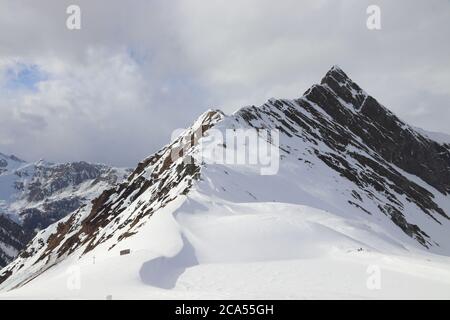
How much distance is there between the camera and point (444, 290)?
21.9m

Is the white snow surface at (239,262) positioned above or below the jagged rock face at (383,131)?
below

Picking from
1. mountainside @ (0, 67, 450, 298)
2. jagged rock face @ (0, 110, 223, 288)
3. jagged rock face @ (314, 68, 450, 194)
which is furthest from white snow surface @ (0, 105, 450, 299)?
jagged rock face @ (314, 68, 450, 194)

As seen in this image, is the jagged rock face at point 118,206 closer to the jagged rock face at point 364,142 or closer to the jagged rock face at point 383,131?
the jagged rock face at point 364,142

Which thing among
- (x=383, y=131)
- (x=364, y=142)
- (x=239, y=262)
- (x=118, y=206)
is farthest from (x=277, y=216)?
(x=383, y=131)

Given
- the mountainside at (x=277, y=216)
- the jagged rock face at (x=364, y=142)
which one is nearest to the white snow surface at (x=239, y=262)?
the mountainside at (x=277, y=216)

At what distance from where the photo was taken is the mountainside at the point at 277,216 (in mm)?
24016

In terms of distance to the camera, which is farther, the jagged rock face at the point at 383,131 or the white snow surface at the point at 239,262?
the jagged rock face at the point at 383,131

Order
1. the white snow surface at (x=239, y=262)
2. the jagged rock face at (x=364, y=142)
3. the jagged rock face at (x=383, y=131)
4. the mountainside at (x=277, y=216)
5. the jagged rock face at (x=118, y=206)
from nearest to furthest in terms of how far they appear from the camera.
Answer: the white snow surface at (x=239, y=262), the mountainside at (x=277, y=216), the jagged rock face at (x=118, y=206), the jagged rock face at (x=364, y=142), the jagged rock face at (x=383, y=131)

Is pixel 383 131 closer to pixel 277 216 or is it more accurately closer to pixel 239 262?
pixel 277 216

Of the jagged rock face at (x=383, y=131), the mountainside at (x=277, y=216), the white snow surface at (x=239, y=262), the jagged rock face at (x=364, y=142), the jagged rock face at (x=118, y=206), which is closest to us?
the white snow surface at (x=239, y=262)

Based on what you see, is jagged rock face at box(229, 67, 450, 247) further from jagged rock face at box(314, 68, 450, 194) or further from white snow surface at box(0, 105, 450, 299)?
white snow surface at box(0, 105, 450, 299)

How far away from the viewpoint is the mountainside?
945 inches
